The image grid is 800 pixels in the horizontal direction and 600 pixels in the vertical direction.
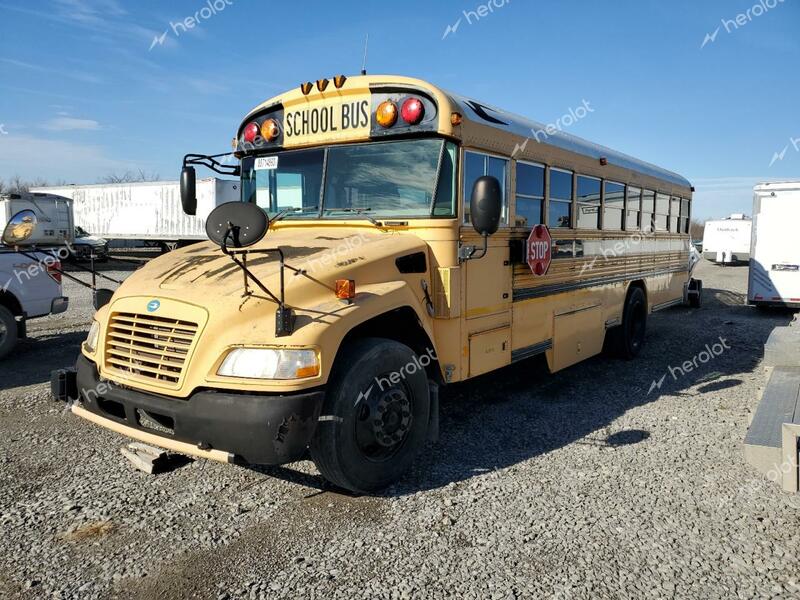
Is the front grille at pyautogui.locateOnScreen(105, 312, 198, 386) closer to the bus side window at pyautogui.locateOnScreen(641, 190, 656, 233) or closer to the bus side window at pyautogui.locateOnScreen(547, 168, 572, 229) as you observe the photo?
the bus side window at pyautogui.locateOnScreen(547, 168, 572, 229)

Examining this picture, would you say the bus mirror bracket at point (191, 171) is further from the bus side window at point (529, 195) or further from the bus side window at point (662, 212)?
the bus side window at point (662, 212)

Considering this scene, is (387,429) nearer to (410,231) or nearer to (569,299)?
(410,231)

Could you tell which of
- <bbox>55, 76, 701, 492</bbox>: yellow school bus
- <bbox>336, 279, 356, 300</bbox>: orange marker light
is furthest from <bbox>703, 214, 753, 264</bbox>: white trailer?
<bbox>336, 279, 356, 300</bbox>: orange marker light

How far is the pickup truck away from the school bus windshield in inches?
149

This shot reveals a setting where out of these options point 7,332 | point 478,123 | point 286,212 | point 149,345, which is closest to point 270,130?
point 286,212

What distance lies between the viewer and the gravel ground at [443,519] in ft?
8.87

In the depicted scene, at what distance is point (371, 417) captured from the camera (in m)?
3.44

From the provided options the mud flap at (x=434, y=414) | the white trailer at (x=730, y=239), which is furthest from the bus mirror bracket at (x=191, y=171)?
the white trailer at (x=730, y=239)

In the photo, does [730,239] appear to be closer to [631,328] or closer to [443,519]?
[631,328]

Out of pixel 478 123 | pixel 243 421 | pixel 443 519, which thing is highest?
pixel 478 123

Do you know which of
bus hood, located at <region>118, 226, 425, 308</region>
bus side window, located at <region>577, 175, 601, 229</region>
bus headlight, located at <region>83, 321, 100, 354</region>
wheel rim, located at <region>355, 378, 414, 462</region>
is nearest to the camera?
bus hood, located at <region>118, 226, 425, 308</region>

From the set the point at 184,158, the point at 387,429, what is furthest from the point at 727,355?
the point at 184,158

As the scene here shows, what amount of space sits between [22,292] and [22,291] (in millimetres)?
13

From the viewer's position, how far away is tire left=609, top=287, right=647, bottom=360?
289 inches
